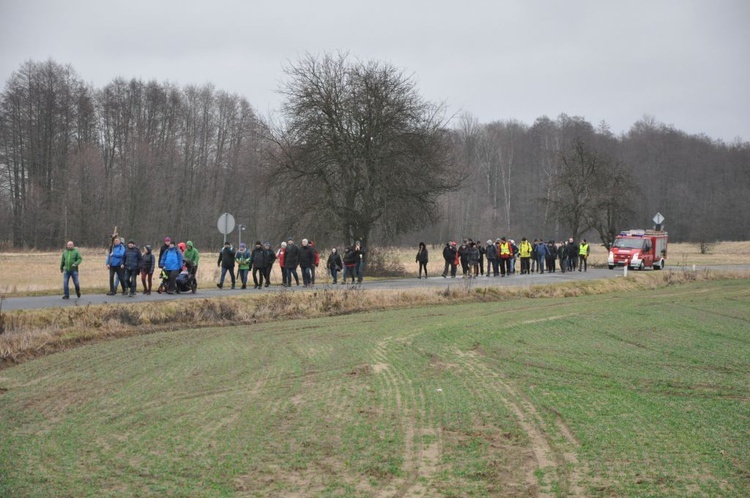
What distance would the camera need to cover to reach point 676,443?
27.8 feet

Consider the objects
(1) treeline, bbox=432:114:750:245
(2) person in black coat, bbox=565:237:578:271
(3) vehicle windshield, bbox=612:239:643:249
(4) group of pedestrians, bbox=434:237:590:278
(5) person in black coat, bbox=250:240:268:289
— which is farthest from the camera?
(1) treeline, bbox=432:114:750:245

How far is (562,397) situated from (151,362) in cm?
729

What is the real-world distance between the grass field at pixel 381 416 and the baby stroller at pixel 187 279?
803cm

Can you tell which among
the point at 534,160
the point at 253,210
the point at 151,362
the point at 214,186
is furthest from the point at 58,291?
the point at 534,160

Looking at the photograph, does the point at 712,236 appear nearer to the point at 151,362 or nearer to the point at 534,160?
the point at 534,160

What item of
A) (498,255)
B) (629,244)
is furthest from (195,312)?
(629,244)

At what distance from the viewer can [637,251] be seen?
47.2 metres

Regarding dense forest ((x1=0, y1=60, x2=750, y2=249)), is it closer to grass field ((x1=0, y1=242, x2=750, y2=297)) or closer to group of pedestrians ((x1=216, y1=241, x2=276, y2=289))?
grass field ((x1=0, y1=242, x2=750, y2=297))

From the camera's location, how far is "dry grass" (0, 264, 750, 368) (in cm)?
1627

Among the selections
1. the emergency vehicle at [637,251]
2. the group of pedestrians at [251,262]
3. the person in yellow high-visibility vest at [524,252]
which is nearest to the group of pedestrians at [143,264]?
the group of pedestrians at [251,262]

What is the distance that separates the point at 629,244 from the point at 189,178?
47.9 meters

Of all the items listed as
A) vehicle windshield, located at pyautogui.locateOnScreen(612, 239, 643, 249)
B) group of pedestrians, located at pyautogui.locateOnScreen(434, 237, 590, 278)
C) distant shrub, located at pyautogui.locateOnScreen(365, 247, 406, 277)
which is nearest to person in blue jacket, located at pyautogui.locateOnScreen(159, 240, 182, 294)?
group of pedestrians, located at pyautogui.locateOnScreen(434, 237, 590, 278)

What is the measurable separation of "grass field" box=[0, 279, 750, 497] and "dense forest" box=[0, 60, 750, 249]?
78.4ft

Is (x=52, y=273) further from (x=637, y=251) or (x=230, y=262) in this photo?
(x=637, y=251)
